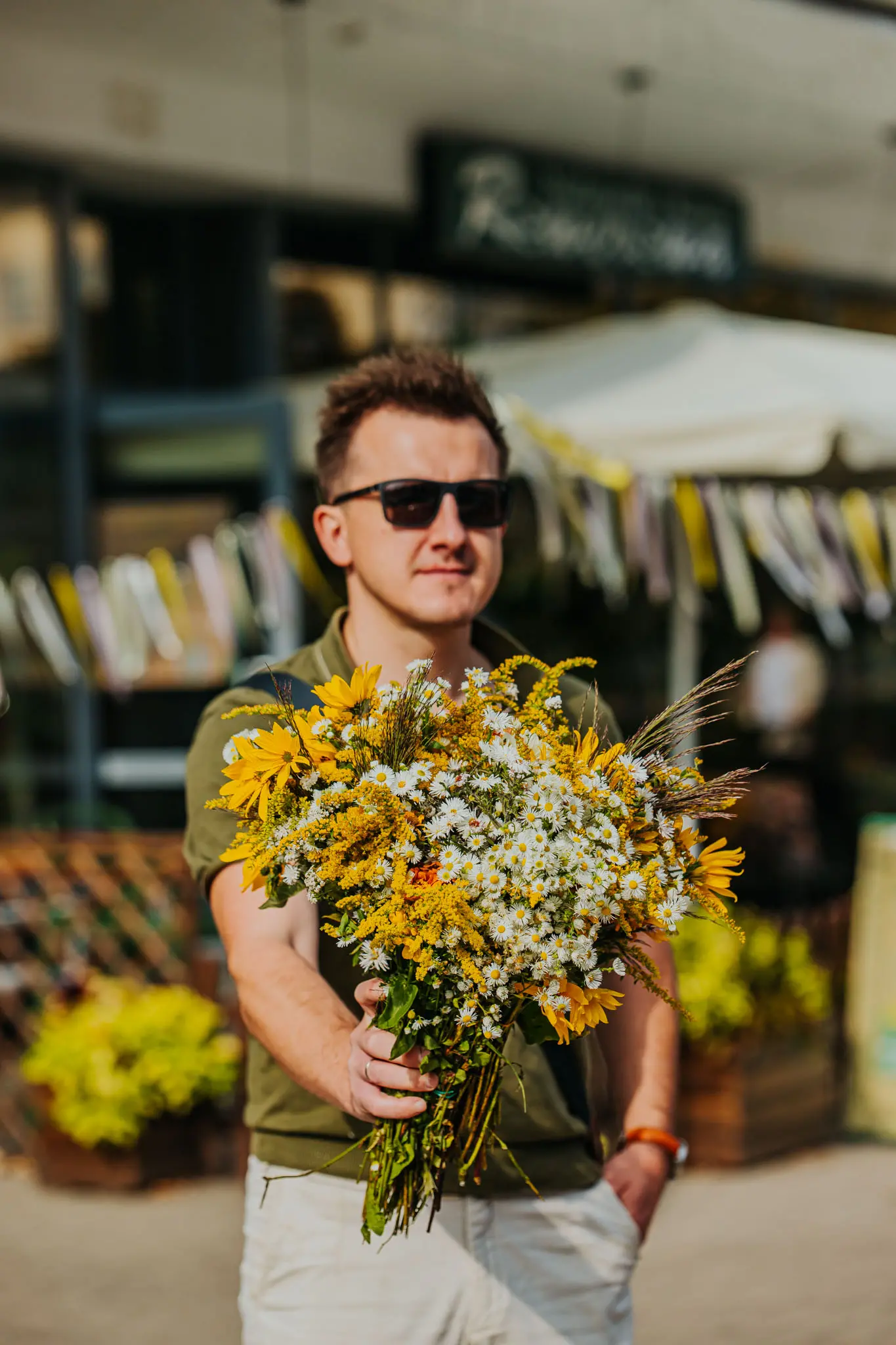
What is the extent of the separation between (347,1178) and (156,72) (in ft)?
21.4

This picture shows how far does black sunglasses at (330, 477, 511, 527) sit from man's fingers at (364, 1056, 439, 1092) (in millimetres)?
702

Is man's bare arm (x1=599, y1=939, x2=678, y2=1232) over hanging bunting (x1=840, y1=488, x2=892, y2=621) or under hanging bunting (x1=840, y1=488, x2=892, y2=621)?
under

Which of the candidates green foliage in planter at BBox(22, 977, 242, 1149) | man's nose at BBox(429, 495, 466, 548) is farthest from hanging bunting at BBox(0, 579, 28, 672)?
man's nose at BBox(429, 495, 466, 548)

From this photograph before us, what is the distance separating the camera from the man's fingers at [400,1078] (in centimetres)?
159

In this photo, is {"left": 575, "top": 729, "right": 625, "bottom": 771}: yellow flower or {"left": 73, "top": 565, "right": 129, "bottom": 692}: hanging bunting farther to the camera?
{"left": 73, "top": 565, "right": 129, "bottom": 692}: hanging bunting

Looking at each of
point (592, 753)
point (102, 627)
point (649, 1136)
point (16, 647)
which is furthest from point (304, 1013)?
point (16, 647)

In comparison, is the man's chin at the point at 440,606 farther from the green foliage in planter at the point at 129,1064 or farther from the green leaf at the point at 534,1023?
the green foliage in planter at the point at 129,1064

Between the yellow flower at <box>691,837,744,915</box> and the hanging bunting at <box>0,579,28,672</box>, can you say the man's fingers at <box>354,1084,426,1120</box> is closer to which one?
the yellow flower at <box>691,837,744,915</box>

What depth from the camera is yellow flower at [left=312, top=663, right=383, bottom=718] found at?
5.35ft

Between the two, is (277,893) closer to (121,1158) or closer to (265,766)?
(265,766)

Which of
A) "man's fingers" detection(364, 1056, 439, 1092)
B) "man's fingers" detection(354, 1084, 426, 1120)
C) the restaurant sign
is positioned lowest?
"man's fingers" detection(354, 1084, 426, 1120)

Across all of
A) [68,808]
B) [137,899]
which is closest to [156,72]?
[68,808]

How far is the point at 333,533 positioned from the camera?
2.13 meters

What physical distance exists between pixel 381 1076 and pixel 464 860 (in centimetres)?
25
